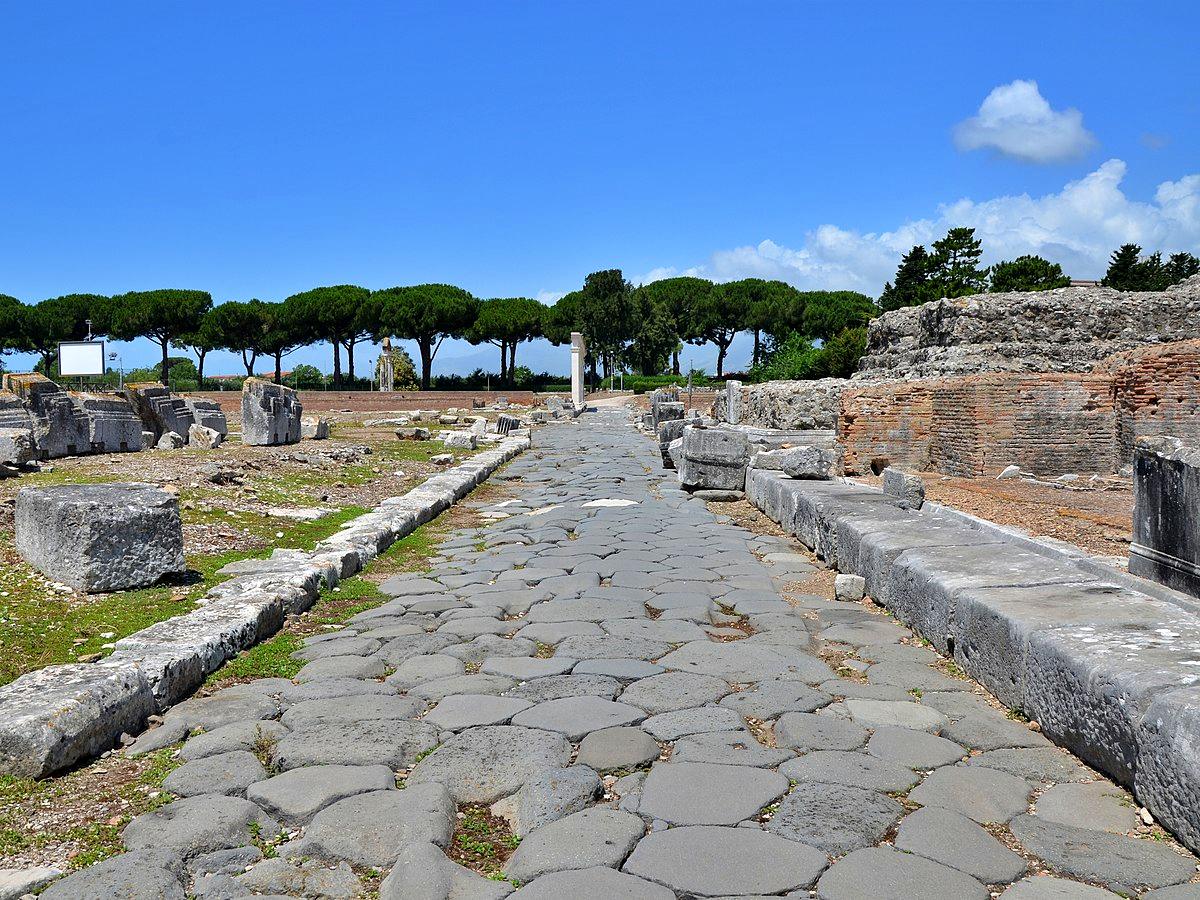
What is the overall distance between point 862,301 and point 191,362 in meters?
49.9

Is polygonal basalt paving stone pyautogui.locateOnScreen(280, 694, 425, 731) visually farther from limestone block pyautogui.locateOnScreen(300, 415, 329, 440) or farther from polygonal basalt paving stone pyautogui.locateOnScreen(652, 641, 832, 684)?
limestone block pyautogui.locateOnScreen(300, 415, 329, 440)

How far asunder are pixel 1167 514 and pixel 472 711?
2952mm

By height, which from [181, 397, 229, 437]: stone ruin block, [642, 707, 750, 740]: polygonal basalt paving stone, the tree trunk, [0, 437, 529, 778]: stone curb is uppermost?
the tree trunk

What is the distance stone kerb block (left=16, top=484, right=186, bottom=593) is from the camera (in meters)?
4.50

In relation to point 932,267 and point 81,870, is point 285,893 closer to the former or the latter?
point 81,870

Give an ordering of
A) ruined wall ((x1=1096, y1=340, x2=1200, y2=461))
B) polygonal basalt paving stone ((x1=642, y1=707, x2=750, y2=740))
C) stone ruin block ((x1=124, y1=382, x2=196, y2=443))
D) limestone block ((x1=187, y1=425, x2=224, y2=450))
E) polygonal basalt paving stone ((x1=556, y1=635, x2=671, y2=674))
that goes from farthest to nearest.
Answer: limestone block ((x1=187, y1=425, x2=224, y2=450)), stone ruin block ((x1=124, y1=382, x2=196, y2=443)), ruined wall ((x1=1096, y1=340, x2=1200, y2=461)), polygonal basalt paving stone ((x1=556, y1=635, x2=671, y2=674)), polygonal basalt paving stone ((x1=642, y1=707, x2=750, y2=740))

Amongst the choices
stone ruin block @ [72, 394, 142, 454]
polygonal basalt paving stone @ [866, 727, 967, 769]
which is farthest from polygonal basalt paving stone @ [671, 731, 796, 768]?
stone ruin block @ [72, 394, 142, 454]

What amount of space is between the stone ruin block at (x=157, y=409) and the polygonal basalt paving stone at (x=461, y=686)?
1186cm

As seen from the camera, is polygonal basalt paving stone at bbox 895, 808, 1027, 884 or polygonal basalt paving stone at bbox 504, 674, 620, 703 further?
polygonal basalt paving stone at bbox 504, 674, 620, 703

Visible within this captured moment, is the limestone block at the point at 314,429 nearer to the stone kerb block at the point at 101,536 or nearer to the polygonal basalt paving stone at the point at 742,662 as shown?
the stone kerb block at the point at 101,536

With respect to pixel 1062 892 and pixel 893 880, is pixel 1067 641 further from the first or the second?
pixel 893 880

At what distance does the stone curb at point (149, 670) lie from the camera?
266 cm

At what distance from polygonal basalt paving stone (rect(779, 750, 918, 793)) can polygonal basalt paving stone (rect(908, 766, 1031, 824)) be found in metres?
0.07

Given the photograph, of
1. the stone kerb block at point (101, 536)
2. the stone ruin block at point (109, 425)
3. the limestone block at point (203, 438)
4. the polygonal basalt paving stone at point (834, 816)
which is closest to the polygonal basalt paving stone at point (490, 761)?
the polygonal basalt paving stone at point (834, 816)
